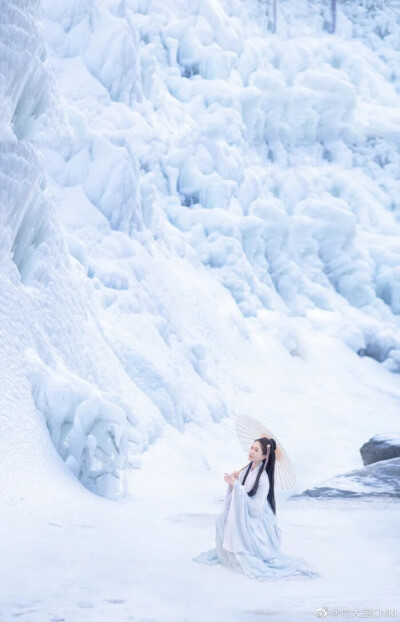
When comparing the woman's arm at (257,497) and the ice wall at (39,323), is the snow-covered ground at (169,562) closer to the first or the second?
the woman's arm at (257,497)

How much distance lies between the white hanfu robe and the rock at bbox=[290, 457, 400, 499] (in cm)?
380

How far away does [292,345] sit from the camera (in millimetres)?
16734

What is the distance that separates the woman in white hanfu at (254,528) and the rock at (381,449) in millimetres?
6129

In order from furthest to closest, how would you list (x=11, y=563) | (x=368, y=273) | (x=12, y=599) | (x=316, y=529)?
1. (x=368, y=273)
2. (x=316, y=529)
3. (x=11, y=563)
4. (x=12, y=599)

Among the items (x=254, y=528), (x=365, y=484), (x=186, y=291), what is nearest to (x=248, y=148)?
(x=186, y=291)

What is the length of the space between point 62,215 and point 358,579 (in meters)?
9.23

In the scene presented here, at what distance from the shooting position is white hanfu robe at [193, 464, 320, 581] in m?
4.71

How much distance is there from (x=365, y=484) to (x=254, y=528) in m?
4.38

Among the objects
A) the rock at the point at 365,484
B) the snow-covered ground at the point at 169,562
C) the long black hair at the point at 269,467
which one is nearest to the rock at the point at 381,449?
the rock at the point at 365,484

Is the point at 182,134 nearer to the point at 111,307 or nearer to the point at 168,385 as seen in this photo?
the point at 111,307

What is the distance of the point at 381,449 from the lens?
35.8ft

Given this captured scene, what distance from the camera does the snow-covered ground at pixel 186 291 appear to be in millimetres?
5328

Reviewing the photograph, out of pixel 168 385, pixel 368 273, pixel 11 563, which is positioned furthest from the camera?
pixel 368 273

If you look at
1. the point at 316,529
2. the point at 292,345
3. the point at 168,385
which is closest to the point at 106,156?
the point at 168,385
